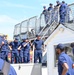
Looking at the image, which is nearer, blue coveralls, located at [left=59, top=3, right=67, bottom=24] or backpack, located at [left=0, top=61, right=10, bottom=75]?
backpack, located at [left=0, top=61, right=10, bottom=75]

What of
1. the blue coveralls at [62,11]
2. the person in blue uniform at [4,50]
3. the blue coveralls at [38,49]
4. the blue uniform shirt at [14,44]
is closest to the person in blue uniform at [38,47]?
the blue coveralls at [38,49]

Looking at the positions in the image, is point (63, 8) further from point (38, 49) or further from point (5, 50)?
point (5, 50)

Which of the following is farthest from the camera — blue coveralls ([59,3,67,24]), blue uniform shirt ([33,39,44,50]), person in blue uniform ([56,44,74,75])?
blue coveralls ([59,3,67,24])

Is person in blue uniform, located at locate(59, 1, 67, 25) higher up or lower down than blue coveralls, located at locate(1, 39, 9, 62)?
higher up

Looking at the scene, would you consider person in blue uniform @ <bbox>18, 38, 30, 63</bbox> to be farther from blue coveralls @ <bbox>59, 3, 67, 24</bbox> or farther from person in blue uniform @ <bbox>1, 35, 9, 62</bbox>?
blue coveralls @ <bbox>59, 3, 67, 24</bbox>

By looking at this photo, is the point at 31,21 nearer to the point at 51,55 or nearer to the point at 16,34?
the point at 16,34

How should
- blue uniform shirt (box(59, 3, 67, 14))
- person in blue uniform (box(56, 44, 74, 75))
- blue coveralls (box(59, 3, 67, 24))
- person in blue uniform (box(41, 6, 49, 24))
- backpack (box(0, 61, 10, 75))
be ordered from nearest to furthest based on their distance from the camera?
backpack (box(0, 61, 10, 75)), person in blue uniform (box(56, 44, 74, 75)), blue coveralls (box(59, 3, 67, 24)), blue uniform shirt (box(59, 3, 67, 14)), person in blue uniform (box(41, 6, 49, 24))

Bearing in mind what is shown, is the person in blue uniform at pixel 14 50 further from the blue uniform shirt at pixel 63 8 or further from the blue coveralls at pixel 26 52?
the blue uniform shirt at pixel 63 8

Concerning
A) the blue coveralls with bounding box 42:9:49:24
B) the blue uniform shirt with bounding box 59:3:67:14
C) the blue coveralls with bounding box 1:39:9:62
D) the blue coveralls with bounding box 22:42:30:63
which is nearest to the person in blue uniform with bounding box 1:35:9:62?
the blue coveralls with bounding box 1:39:9:62

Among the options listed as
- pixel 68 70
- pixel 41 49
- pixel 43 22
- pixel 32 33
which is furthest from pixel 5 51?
pixel 68 70

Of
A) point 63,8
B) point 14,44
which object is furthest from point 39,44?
point 63,8

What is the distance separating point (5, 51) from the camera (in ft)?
46.5

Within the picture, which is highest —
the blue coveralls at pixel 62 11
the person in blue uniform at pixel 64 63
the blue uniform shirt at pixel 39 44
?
the blue coveralls at pixel 62 11

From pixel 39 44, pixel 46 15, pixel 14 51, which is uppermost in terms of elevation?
pixel 46 15
